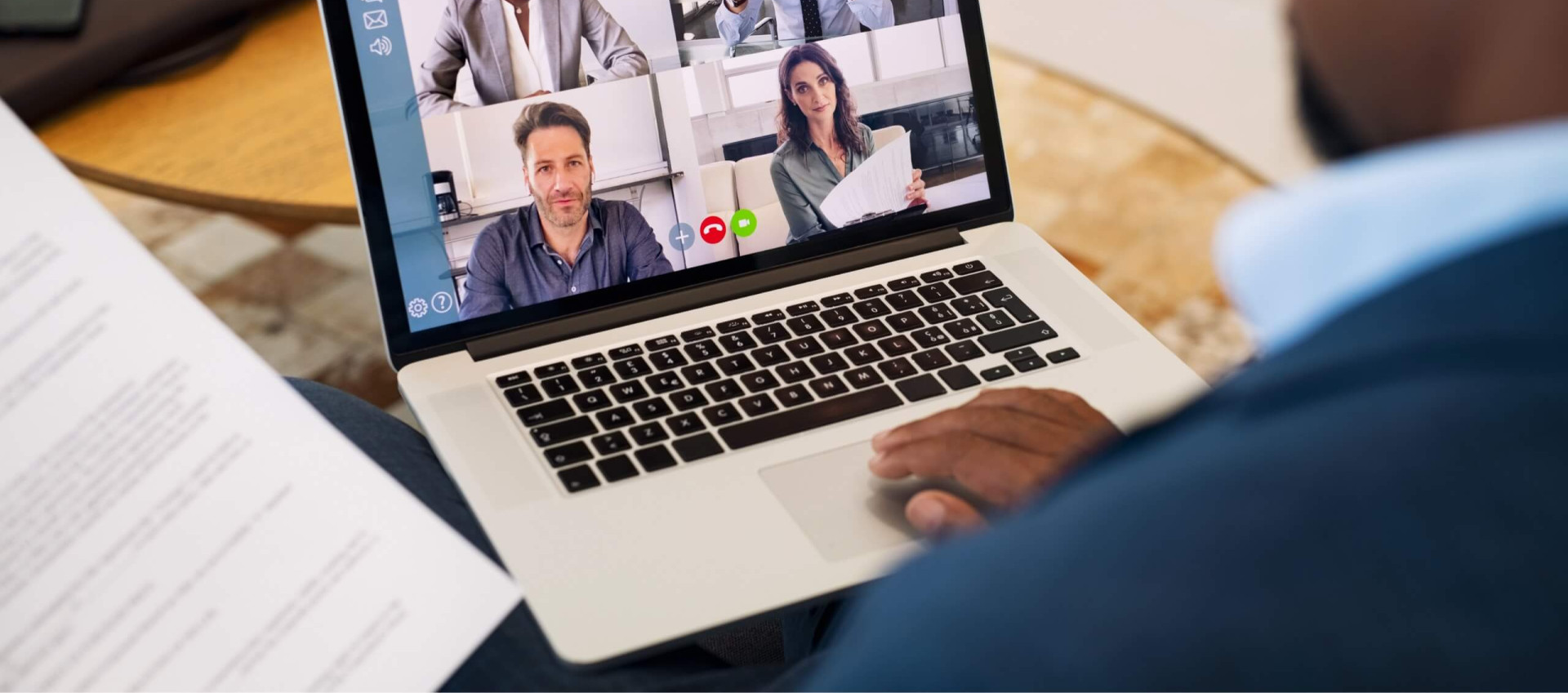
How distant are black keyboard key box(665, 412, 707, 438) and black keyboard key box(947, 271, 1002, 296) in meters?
0.22

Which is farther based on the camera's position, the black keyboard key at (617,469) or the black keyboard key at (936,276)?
the black keyboard key at (936,276)

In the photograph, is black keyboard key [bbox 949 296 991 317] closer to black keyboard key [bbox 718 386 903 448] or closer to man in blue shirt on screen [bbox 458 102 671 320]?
black keyboard key [bbox 718 386 903 448]

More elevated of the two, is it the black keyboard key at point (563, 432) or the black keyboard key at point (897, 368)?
the black keyboard key at point (563, 432)

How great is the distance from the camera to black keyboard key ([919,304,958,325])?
830 millimetres

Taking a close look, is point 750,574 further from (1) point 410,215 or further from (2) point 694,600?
(1) point 410,215

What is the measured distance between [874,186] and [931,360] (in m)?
0.15

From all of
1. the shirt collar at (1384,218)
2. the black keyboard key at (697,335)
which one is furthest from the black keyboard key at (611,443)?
the shirt collar at (1384,218)

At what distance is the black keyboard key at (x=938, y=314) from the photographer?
83 centimetres

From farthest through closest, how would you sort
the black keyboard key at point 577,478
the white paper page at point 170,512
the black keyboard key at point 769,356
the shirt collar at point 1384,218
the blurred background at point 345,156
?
1. the blurred background at point 345,156
2. the black keyboard key at point 769,356
3. the black keyboard key at point 577,478
4. the white paper page at point 170,512
5. the shirt collar at point 1384,218

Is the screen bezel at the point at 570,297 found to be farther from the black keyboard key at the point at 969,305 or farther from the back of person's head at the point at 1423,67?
the back of person's head at the point at 1423,67

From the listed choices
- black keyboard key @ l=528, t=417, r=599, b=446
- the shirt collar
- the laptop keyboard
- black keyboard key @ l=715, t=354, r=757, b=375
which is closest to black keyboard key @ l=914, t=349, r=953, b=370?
the laptop keyboard

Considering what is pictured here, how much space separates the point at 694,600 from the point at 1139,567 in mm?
376

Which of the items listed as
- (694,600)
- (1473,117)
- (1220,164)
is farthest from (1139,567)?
(1220,164)

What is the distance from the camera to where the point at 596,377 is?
0.78 metres
